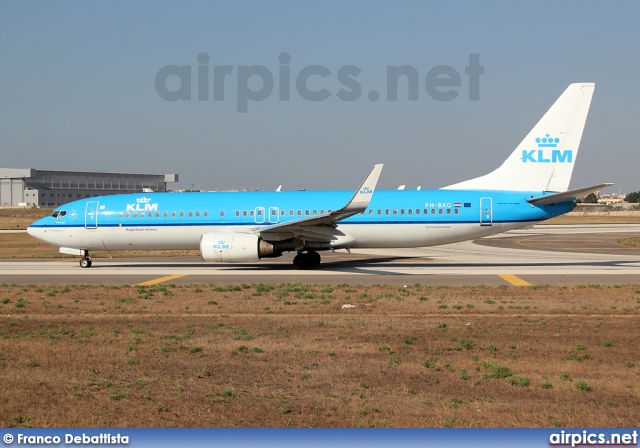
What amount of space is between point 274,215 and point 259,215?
0.64m

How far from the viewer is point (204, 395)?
894 centimetres

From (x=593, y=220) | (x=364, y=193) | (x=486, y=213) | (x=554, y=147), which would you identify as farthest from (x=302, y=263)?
(x=593, y=220)

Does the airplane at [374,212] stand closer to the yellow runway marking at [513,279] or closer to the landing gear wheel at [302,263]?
the landing gear wheel at [302,263]

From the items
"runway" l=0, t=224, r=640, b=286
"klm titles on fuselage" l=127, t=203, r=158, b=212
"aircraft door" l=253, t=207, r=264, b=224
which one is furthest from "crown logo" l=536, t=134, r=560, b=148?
"klm titles on fuselage" l=127, t=203, r=158, b=212

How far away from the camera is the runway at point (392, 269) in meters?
23.7

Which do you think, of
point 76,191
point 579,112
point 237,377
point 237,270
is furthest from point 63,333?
point 76,191

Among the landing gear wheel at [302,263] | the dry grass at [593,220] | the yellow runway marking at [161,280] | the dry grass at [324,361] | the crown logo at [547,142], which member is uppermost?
the crown logo at [547,142]

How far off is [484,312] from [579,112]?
1549 centimetres

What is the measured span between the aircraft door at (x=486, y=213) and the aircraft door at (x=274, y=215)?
8.52 metres

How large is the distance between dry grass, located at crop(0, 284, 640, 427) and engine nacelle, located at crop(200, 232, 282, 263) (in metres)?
7.19

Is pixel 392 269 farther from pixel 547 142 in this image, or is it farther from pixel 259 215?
pixel 547 142

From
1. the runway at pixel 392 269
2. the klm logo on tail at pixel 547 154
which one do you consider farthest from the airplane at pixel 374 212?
the runway at pixel 392 269

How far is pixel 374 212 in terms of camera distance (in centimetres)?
2794

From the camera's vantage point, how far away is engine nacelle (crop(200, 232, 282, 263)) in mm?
25828
